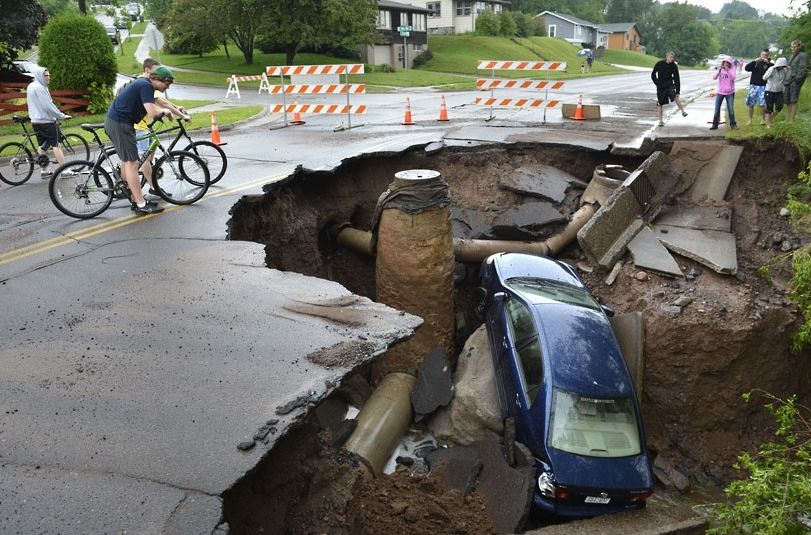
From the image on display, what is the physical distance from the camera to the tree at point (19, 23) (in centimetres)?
2100

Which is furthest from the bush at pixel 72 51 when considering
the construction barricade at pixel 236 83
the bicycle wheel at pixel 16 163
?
the bicycle wheel at pixel 16 163

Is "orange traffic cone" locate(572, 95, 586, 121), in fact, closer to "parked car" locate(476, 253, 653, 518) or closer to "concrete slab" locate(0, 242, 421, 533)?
"parked car" locate(476, 253, 653, 518)

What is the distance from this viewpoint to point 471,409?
7949 millimetres

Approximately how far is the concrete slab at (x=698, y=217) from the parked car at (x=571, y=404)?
4177 millimetres

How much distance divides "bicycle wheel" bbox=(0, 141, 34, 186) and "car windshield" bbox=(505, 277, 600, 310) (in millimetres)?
9293

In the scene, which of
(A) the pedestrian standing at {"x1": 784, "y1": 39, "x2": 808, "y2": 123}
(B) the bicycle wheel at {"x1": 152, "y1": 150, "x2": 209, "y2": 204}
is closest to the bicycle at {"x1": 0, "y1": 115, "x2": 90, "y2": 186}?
(B) the bicycle wheel at {"x1": 152, "y1": 150, "x2": 209, "y2": 204}

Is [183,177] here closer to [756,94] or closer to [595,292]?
[595,292]

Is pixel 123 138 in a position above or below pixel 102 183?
above

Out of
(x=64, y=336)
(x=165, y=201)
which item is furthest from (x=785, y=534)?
(x=165, y=201)

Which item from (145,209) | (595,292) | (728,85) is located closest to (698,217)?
(595,292)

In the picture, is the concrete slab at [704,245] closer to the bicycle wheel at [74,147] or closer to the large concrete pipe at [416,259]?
the large concrete pipe at [416,259]

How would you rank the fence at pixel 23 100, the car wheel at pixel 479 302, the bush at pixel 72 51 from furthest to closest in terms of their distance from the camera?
1. the bush at pixel 72 51
2. the fence at pixel 23 100
3. the car wheel at pixel 479 302

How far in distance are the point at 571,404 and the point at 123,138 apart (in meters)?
7.03

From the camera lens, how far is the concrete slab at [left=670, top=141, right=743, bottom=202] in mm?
11734
